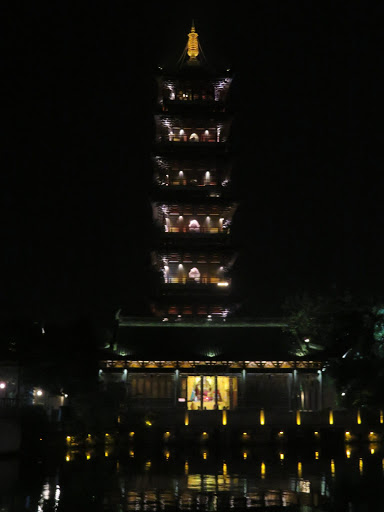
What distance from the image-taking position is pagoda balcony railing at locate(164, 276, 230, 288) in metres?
44.2

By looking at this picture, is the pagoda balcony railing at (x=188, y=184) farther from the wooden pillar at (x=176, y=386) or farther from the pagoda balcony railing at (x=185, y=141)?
the wooden pillar at (x=176, y=386)

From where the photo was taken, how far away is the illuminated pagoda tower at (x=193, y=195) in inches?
1737

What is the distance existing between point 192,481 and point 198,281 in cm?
2409

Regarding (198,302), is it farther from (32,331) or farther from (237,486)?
(237,486)

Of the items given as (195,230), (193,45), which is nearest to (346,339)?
(195,230)

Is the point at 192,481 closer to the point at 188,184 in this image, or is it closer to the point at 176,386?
the point at 176,386

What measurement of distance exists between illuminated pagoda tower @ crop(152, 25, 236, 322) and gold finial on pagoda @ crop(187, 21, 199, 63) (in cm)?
64

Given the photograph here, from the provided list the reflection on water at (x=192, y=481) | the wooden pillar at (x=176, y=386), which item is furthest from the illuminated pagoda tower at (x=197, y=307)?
the reflection on water at (x=192, y=481)

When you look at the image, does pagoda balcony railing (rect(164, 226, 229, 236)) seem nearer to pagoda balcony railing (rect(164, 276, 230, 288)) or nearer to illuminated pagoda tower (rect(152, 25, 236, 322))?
illuminated pagoda tower (rect(152, 25, 236, 322))

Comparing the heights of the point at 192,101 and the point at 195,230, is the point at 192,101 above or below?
above

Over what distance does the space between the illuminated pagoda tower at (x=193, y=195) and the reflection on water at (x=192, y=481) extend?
49.6ft

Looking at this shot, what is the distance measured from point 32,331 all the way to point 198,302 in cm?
1510

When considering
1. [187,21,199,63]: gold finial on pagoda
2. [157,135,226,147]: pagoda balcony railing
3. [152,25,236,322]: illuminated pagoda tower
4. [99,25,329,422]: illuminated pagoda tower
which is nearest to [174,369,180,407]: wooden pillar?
[99,25,329,422]: illuminated pagoda tower

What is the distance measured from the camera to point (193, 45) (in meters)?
49.1
